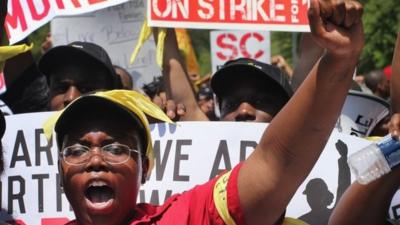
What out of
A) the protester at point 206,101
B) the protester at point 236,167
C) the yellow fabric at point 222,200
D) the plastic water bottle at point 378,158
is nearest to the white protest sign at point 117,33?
the protester at point 206,101

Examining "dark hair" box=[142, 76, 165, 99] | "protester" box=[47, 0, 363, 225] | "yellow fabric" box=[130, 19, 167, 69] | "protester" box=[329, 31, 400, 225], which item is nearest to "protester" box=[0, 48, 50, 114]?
"yellow fabric" box=[130, 19, 167, 69]


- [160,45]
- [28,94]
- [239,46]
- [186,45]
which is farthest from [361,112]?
[239,46]

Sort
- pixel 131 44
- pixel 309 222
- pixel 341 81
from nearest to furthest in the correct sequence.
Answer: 1. pixel 341 81
2. pixel 309 222
3. pixel 131 44

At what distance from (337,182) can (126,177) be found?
98cm

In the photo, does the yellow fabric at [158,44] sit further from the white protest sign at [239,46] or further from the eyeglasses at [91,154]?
the white protest sign at [239,46]

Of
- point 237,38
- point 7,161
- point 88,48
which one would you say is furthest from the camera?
point 237,38

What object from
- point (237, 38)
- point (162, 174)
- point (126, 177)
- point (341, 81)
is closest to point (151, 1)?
point (162, 174)

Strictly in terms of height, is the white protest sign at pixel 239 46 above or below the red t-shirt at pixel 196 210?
below

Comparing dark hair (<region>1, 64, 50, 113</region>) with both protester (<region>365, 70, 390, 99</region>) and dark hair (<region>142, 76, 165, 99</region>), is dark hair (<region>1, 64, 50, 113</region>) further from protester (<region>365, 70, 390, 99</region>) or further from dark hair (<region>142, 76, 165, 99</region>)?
protester (<region>365, 70, 390, 99</region>)

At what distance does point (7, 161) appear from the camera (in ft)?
13.5

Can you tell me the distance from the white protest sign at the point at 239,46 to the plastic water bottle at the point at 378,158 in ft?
20.0

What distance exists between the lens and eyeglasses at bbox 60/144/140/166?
3.21 m

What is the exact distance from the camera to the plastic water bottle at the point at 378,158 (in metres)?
2.74

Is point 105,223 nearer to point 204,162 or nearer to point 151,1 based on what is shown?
point 204,162
